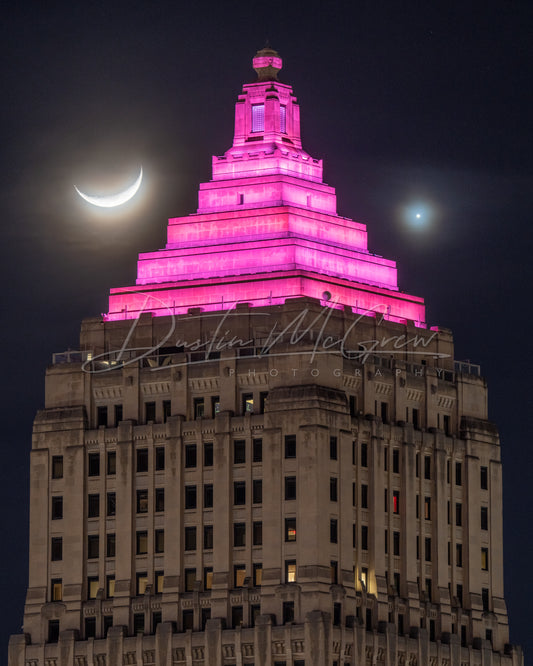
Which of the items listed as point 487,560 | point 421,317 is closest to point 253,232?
point 421,317

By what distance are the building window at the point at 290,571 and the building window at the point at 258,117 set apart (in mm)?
30230

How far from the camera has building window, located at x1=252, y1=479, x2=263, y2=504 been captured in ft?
593

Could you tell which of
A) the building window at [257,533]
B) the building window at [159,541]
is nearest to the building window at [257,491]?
the building window at [257,533]

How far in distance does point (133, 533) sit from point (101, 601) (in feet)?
13.9

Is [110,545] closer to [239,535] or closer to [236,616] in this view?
[239,535]

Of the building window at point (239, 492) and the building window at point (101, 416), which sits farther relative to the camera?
the building window at point (101, 416)

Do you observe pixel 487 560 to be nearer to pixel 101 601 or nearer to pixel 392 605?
pixel 392 605

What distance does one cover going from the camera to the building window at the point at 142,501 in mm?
183750

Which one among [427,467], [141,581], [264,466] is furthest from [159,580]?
[427,467]

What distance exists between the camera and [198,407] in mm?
184500

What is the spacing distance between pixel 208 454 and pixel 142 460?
161 inches

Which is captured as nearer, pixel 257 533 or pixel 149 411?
pixel 257 533

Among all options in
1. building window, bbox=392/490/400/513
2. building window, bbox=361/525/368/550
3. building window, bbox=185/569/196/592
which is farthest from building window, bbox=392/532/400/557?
building window, bbox=185/569/196/592

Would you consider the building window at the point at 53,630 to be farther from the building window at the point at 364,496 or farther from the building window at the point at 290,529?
the building window at the point at 364,496
